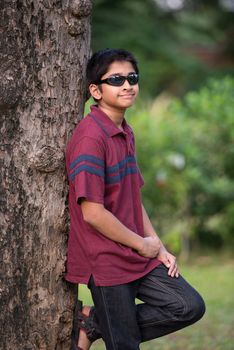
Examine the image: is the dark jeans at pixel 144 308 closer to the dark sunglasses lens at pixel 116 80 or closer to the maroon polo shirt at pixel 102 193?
the maroon polo shirt at pixel 102 193

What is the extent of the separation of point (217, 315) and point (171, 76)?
15.8 metres

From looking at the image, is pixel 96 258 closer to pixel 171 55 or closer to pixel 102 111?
pixel 102 111

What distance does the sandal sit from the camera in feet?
12.8

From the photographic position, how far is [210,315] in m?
7.13

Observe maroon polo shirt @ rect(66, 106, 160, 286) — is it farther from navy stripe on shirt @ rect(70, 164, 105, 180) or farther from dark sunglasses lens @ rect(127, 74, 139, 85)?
dark sunglasses lens @ rect(127, 74, 139, 85)

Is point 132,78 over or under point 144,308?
over

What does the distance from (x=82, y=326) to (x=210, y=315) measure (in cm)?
342

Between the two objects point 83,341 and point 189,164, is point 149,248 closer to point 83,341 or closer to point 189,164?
point 83,341

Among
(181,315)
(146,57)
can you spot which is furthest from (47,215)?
(146,57)

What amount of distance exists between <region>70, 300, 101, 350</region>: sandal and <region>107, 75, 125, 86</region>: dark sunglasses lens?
47.1 inches

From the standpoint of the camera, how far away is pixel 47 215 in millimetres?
3809

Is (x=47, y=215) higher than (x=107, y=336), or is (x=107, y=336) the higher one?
(x=47, y=215)

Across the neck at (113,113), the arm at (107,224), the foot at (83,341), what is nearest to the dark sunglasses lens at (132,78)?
the neck at (113,113)

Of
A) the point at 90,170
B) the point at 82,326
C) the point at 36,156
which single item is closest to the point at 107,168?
the point at 90,170
